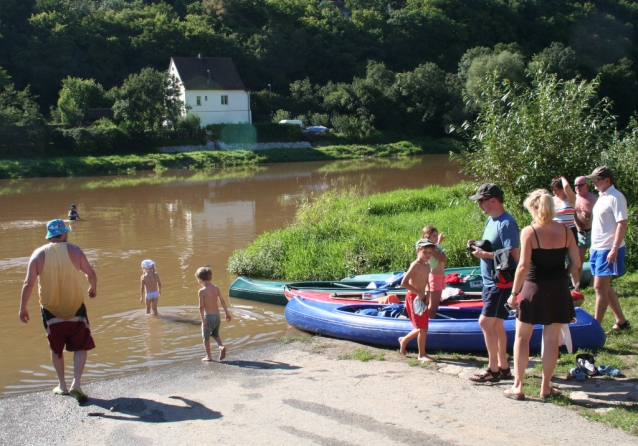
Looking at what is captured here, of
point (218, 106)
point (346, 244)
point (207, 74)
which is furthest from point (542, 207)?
point (207, 74)

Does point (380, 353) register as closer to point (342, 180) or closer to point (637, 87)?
point (342, 180)

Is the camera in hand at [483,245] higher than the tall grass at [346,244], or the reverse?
the camera in hand at [483,245]

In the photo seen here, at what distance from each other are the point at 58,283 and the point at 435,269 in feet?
12.8

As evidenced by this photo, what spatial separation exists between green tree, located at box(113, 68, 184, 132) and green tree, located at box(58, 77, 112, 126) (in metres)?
3.24

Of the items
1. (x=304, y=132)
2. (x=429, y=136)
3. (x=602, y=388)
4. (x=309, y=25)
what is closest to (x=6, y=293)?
(x=602, y=388)

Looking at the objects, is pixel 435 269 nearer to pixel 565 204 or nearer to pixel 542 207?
pixel 542 207

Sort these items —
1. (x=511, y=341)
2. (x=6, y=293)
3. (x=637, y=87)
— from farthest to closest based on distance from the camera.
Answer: (x=637, y=87) < (x=6, y=293) < (x=511, y=341)

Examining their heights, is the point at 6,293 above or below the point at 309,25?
below

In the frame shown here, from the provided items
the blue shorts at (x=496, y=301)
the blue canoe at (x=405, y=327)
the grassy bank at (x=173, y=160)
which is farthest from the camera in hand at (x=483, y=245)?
the grassy bank at (x=173, y=160)

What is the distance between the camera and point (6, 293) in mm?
11953

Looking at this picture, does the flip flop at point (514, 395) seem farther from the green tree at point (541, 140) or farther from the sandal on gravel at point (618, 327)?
the green tree at point (541, 140)

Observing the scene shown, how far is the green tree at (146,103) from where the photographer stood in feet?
162

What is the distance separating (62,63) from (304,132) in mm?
25941

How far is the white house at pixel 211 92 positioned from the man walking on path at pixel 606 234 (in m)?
53.3
